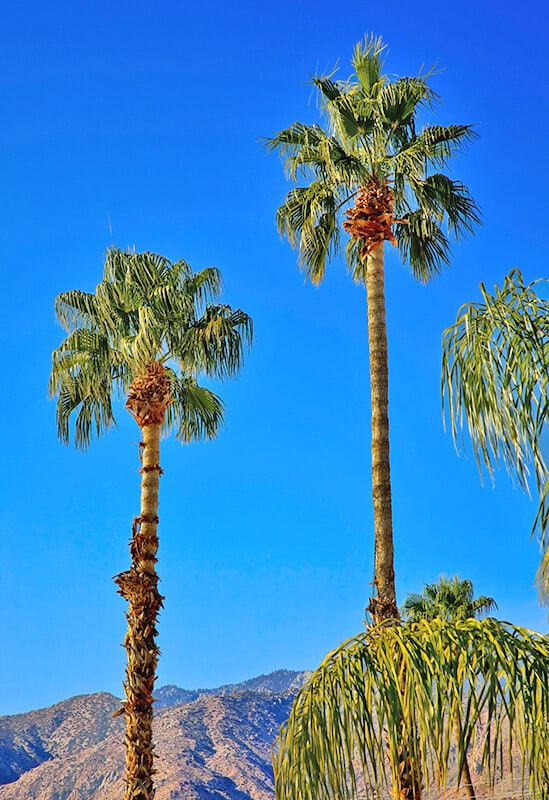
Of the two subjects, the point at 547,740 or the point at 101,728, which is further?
the point at 101,728

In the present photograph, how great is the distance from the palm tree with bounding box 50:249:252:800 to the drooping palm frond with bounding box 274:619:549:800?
11.6m

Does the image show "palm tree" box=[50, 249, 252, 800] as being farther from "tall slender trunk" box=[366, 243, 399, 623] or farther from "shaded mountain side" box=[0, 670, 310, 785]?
"shaded mountain side" box=[0, 670, 310, 785]

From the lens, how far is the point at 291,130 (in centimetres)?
1681

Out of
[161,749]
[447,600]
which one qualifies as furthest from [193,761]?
[447,600]

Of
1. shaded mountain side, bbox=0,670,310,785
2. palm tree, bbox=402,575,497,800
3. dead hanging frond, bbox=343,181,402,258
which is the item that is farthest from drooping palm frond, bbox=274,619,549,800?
shaded mountain side, bbox=0,670,310,785

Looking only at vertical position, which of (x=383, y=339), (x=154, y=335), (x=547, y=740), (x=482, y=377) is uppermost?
(x=154, y=335)

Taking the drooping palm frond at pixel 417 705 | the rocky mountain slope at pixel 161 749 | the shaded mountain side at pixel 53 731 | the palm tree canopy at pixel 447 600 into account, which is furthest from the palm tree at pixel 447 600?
the shaded mountain side at pixel 53 731

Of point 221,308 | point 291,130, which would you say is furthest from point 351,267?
point 221,308

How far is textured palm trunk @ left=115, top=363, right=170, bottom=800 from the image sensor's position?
16953mm

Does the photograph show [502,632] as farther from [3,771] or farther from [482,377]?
[3,771]

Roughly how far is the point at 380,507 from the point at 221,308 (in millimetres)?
8154

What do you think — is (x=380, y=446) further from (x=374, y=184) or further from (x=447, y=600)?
(x=447, y=600)

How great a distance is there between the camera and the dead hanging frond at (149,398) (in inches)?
775

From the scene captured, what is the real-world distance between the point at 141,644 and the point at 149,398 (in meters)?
4.68
